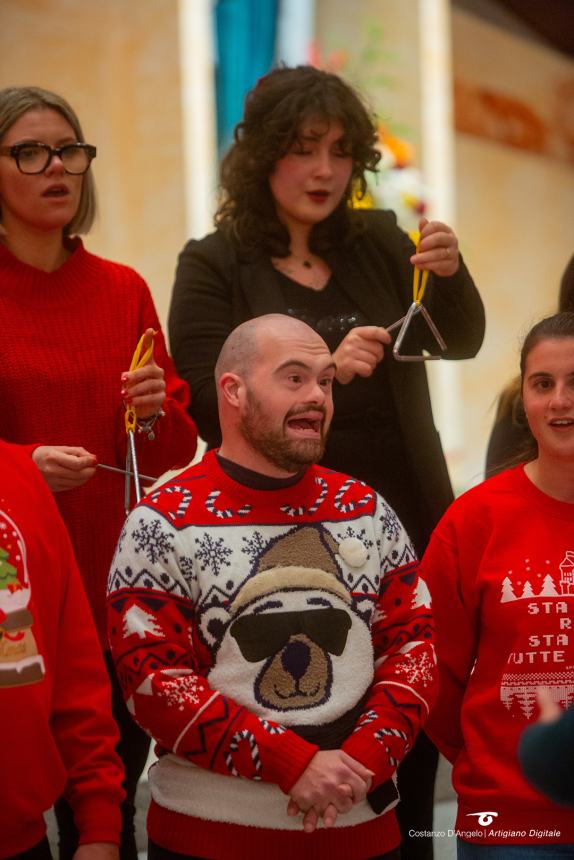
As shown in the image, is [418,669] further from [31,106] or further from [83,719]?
[31,106]

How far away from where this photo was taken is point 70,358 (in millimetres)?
2195

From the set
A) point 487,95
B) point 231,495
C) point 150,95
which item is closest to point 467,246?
point 487,95

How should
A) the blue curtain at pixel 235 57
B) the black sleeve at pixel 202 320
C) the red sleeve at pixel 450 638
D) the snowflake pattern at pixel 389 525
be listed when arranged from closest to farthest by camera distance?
1. the snowflake pattern at pixel 389 525
2. the red sleeve at pixel 450 638
3. the black sleeve at pixel 202 320
4. the blue curtain at pixel 235 57

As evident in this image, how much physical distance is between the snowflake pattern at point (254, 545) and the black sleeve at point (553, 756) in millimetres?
575

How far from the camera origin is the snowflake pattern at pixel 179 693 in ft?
5.55

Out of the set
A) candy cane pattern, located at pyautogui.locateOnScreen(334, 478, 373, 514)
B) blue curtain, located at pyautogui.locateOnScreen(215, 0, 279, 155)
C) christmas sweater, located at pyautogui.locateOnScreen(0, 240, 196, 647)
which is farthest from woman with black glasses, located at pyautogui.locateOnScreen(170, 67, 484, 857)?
blue curtain, located at pyautogui.locateOnScreen(215, 0, 279, 155)

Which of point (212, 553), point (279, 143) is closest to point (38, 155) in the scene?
point (279, 143)

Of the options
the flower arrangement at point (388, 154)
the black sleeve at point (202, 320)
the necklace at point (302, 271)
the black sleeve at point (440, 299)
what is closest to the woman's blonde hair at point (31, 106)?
the black sleeve at point (202, 320)

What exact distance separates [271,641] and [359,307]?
903 mm

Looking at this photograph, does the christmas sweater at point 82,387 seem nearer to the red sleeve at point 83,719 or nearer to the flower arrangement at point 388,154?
the red sleeve at point 83,719

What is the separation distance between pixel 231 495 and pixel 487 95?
5386 millimetres

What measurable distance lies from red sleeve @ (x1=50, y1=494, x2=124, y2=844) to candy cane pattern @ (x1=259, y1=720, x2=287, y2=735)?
0.23 meters

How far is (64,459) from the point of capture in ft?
6.32

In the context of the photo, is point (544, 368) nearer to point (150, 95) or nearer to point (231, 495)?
point (231, 495)
